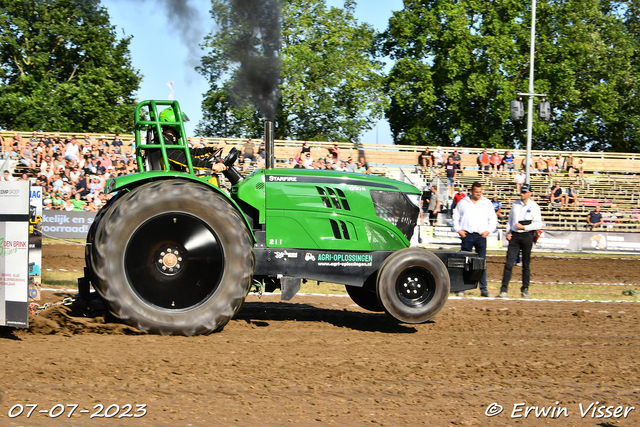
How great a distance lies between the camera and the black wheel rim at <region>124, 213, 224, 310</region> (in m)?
5.70

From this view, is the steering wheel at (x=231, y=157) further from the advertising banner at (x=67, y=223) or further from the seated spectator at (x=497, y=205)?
the seated spectator at (x=497, y=205)

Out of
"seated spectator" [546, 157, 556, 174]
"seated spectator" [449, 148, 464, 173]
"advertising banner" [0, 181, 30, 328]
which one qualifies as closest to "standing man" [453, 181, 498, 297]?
"advertising banner" [0, 181, 30, 328]

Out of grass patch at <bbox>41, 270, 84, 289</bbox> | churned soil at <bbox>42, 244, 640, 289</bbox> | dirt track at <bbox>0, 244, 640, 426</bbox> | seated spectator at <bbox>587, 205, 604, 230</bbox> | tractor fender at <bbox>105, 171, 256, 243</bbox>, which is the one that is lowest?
churned soil at <bbox>42, 244, 640, 289</bbox>

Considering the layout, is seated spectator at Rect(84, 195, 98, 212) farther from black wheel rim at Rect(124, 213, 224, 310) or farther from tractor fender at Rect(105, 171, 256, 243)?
black wheel rim at Rect(124, 213, 224, 310)

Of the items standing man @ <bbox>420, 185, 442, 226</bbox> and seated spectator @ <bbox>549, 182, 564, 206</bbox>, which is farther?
seated spectator @ <bbox>549, 182, 564, 206</bbox>

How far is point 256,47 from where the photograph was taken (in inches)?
403

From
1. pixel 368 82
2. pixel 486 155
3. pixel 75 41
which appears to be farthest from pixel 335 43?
pixel 75 41

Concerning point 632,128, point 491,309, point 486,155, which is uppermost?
point 632,128

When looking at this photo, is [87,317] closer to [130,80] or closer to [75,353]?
[75,353]

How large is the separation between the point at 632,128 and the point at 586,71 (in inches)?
169

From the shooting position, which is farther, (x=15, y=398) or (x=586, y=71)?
(x=586, y=71)

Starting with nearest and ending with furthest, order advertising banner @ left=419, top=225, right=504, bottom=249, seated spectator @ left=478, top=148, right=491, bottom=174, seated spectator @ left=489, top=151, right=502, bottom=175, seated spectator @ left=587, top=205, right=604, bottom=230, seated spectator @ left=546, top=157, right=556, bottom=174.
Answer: advertising banner @ left=419, top=225, right=504, bottom=249 → seated spectator @ left=587, top=205, right=604, bottom=230 → seated spectator @ left=478, top=148, right=491, bottom=174 → seated spectator @ left=489, top=151, right=502, bottom=175 → seated spectator @ left=546, top=157, right=556, bottom=174

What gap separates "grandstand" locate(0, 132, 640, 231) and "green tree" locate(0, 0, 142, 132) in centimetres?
455

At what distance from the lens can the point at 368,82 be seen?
30438mm
